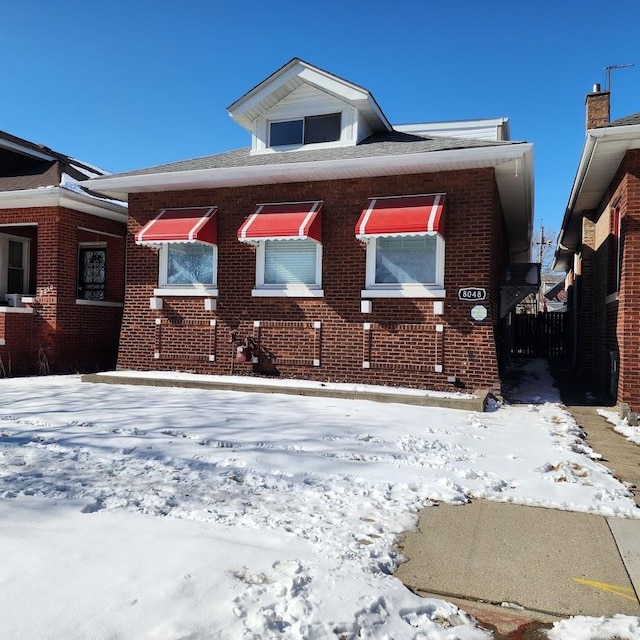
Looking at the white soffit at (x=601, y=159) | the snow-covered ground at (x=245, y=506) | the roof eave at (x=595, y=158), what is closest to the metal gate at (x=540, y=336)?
the roof eave at (x=595, y=158)

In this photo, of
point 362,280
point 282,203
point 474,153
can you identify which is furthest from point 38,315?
point 474,153

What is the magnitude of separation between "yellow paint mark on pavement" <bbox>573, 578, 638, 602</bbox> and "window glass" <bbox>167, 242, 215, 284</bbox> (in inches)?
341

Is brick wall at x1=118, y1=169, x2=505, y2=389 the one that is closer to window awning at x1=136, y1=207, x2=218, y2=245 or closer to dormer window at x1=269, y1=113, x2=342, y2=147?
window awning at x1=136, y1=207, x2=218, y2=245

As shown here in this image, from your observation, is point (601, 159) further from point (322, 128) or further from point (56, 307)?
point (56, 307)

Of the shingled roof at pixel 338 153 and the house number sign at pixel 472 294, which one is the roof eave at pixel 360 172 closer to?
the shingled roof at pixel 338 153

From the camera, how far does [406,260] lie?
9.32 metres

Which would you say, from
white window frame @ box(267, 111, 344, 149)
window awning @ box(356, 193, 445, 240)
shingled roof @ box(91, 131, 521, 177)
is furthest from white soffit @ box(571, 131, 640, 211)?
A: white window frame @ box(267, 111, 344, 149)

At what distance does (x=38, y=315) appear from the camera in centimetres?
1153

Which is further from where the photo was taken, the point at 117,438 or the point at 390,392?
the point at 390,392

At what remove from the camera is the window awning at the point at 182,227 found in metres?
9.85

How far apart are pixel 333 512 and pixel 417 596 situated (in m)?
1.02

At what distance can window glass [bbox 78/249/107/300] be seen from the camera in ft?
45.4

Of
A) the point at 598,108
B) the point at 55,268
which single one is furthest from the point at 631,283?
the point at 55,268

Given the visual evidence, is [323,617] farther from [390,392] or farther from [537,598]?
[390,392]
